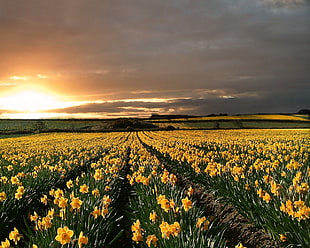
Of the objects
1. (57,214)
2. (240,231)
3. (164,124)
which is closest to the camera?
(57,214)

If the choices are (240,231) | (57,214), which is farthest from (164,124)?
(57,214)

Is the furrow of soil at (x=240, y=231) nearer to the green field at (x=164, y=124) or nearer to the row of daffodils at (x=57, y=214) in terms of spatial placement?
the row of daffodils at (x=57, y=214)

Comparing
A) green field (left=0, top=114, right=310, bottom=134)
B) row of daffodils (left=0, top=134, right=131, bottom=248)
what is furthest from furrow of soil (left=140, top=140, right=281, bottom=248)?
green field (left=0, top=114, right=310, bottom=134)

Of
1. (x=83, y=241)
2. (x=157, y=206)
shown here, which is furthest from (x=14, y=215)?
(x=83, y=241)

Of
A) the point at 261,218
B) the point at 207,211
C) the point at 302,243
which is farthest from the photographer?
the point at 207,211

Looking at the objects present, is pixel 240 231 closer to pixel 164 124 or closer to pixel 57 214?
pixel 57 214

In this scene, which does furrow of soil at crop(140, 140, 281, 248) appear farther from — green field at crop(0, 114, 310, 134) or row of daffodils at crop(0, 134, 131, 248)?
green field at crop(0, 114, 310, 134)

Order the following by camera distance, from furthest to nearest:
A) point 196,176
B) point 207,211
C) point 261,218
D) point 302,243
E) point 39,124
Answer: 1. point 39,124
2. point 196,176
3. point 207,211
4. point 261,218
5. point 302,243

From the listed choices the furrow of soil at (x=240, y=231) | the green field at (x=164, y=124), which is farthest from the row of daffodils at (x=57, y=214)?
the green field at (x=164, y=124)

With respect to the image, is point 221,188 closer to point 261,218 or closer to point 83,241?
point 261,218

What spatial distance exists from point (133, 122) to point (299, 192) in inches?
2948

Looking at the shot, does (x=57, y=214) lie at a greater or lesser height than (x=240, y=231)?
greater

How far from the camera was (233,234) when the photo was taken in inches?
222

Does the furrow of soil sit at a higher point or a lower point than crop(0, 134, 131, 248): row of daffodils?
lower
